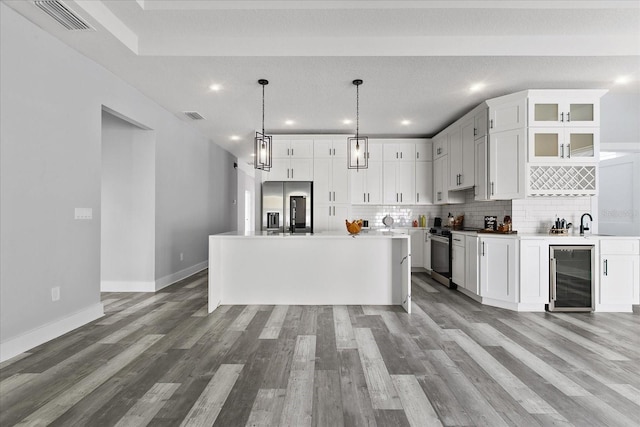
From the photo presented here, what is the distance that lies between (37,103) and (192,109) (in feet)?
7.44

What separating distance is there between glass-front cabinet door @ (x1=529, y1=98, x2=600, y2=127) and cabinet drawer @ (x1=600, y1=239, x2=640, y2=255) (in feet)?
4.68

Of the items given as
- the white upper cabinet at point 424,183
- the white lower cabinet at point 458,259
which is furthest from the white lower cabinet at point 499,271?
the white upper cabinet at point 424,183

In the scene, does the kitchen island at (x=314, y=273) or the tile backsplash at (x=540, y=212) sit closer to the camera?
the kitchen island at (x=314, y=273)

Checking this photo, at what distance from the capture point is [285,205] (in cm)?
620

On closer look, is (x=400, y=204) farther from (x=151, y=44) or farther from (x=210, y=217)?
(x=151, y=44)

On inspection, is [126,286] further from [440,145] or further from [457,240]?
[440,145]

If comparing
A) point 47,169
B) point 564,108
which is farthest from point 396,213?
point 47,169

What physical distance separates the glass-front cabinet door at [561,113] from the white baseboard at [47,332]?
17.7 feet

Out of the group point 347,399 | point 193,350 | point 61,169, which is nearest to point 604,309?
point 347,399

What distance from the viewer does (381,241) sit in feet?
13.5

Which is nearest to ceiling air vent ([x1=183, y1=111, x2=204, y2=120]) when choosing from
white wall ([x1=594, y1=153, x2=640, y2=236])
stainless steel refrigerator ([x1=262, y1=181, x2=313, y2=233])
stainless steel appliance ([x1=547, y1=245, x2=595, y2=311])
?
stainless steel refrigerator ([x1=262, y1=181, x2=313, y2=233])

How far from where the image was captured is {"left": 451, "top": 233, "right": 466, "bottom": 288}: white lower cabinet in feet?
15.4

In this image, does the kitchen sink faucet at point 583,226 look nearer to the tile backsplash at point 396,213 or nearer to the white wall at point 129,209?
the tile backsplash at point 396,213

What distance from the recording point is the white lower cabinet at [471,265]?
4266 mm
